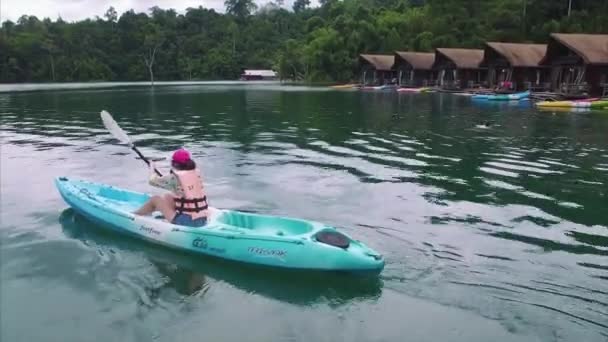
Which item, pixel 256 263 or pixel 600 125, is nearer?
pixel 256 263

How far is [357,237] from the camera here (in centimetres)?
954

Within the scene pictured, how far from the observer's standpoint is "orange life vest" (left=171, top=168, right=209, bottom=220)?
849 centimetres

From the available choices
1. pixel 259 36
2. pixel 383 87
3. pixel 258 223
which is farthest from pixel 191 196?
pixel 259 36

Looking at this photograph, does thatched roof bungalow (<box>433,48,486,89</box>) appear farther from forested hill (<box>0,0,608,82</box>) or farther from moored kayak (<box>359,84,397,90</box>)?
forested hill (<box>0,0,608,82</box>)

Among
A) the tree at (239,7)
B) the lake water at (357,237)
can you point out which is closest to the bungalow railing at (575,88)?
the lake water at (357,237)

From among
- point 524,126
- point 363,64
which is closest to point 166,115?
point 524,126

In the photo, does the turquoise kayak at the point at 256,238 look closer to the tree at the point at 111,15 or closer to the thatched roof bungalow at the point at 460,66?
the thatched roof bungalow at the point at 460,66

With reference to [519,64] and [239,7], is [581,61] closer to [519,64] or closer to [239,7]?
[519,64]

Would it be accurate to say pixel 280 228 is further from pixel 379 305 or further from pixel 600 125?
pixel 600 125

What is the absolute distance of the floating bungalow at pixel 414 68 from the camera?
2362 inches

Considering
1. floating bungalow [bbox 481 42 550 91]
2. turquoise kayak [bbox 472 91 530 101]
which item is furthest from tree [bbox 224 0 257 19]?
turquoise kayak [bbox 472 91 530 101]

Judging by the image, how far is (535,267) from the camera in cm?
803

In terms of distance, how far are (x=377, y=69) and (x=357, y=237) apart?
196ft

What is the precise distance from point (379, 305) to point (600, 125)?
21.7 meters
